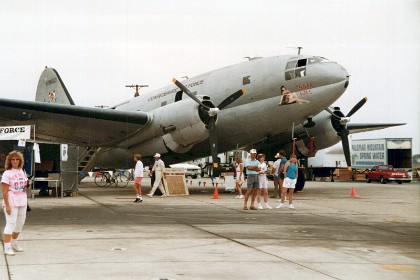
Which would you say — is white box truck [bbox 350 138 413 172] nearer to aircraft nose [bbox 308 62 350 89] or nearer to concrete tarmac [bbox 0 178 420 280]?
aircraft nose [bbox 308 62 350 89]

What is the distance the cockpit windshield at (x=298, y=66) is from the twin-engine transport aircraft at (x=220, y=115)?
42 mm

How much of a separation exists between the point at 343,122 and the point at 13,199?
19550 millimetres

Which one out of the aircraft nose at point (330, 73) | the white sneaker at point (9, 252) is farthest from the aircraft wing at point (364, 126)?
the white sneaker at point (9, 252)

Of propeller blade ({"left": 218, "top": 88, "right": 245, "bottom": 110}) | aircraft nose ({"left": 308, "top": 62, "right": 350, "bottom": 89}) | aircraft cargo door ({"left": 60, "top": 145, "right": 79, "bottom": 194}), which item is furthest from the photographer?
aircraft cargo door ({"left": 60, "top": 145, "right": 79, "bottom": 194})

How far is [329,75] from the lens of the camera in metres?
20.6

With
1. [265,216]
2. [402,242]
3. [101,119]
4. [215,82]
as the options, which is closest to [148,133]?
[101,119]

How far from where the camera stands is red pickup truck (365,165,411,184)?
41625 millimetres

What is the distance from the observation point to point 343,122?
25.1 meters

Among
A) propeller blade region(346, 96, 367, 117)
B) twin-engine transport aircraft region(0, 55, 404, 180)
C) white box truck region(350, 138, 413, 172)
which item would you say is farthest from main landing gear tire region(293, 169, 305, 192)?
white box truck region(350, 138, 413, 172)

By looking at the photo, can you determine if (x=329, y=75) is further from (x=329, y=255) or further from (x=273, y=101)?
(x=329, y=255)

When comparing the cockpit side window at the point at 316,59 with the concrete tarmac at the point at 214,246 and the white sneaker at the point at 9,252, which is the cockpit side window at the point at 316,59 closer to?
the concrete tarmac at the point at 214,246

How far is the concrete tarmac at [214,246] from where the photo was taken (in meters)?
6.78

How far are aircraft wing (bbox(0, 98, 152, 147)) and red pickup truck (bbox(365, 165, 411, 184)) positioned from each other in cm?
2559

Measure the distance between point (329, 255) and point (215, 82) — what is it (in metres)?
16.3
